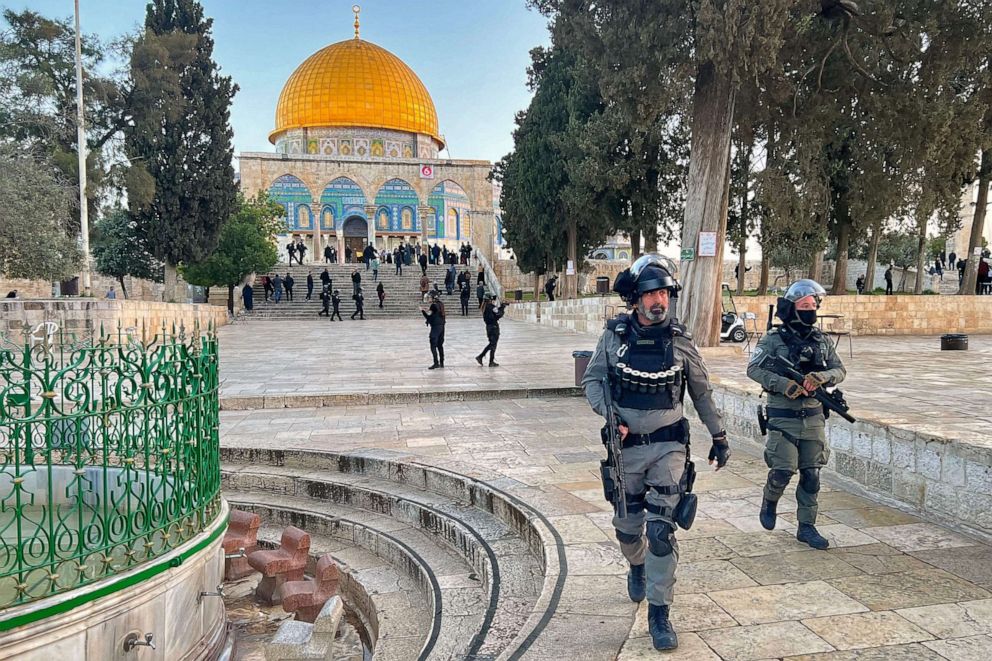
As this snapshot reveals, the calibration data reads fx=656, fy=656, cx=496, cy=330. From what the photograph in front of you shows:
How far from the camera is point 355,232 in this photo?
4831 centimetres

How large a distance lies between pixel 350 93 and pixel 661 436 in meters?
51.9

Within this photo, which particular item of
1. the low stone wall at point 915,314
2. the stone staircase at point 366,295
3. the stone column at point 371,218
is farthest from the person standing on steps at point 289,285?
the low stone wall at point 915,314

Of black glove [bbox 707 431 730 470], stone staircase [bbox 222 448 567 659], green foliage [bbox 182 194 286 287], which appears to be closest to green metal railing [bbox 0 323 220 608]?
stone staircase [bbox 222 448 567 659]

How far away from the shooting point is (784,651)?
2643 mm

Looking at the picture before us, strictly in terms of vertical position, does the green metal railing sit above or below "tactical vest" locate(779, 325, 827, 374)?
below

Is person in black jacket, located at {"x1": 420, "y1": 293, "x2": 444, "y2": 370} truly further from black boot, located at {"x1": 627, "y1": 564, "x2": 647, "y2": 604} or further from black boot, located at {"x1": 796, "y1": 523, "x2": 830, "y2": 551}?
black boot, located at {"x1": 627, "y1": 564, "x2": 647, "y2": 604}

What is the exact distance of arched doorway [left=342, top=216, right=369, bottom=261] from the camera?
158 ft

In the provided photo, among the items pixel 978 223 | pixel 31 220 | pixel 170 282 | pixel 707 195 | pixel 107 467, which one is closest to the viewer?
pixel 107 467

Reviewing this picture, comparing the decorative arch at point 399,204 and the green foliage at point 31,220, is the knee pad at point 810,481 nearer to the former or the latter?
the green foliage at point 31,220

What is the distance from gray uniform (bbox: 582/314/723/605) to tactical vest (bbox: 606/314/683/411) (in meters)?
0.02

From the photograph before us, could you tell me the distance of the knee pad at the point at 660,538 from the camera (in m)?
2.83

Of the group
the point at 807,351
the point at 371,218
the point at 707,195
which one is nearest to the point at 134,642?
the point at 807,351

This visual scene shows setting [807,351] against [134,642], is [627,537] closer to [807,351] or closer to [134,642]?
[807,351]

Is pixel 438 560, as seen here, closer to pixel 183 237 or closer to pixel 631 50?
pixel 631 50
